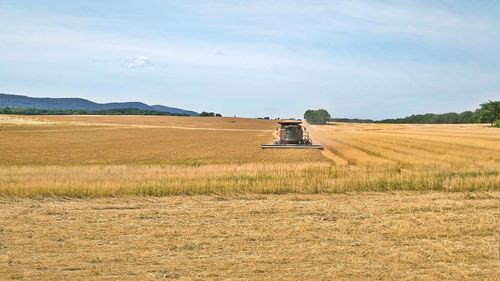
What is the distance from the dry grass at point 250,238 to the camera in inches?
337

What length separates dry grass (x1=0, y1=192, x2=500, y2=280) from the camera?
8.57m

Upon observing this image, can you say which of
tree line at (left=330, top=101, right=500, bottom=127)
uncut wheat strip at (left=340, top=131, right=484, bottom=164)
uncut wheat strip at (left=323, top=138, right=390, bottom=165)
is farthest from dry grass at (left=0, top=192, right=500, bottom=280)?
tree line at (left=330, top=101, right=500, bottom=127)

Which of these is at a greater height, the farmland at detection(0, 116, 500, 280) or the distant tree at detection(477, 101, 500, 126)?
the distant tree at detection(477, 101, 500, 126)

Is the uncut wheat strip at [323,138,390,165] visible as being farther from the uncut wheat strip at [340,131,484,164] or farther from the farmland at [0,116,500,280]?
the farmland at [0,116,500,280]

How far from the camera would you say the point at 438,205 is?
1432 centimetres

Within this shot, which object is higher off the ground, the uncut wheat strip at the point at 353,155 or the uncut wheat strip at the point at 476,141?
the uncut wheat strip at the point at 476,141

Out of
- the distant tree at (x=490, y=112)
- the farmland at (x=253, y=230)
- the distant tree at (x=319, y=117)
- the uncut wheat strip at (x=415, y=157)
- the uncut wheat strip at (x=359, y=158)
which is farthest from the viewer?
the distant tree at (x=319, y=117)

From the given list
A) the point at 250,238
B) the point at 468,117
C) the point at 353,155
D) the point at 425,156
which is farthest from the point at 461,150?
the point at 468,117

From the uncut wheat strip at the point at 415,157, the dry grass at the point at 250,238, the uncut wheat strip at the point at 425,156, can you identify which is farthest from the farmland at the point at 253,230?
the uncut wheat strip at the point at 425,156

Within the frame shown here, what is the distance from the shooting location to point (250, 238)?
10.8 metres

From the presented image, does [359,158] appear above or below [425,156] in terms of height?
below

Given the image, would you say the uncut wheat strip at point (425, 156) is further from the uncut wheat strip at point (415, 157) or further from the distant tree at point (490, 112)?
the distant tree at point (490, 112)

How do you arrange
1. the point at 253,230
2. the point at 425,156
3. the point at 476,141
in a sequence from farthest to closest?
the point at 476,141 < the point at 425,156 < the point at 253,230

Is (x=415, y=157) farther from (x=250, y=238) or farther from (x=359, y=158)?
(x=250, y=238)
